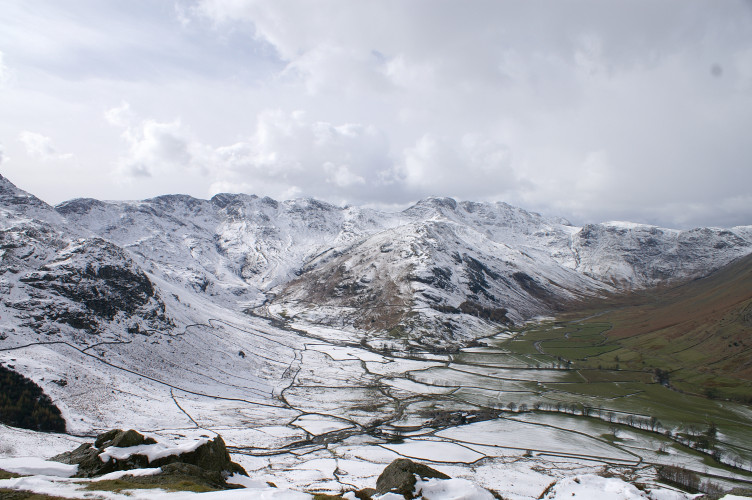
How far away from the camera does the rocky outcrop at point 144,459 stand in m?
31.0

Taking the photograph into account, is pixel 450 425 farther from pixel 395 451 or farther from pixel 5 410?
pixel 5 410

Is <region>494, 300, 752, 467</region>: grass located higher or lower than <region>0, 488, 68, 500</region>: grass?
lower

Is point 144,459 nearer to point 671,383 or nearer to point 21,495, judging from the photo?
point 21,495

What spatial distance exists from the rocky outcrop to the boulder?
41.4ft

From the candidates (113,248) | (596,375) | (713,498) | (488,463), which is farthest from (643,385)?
(113,248)

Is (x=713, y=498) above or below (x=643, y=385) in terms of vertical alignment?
above

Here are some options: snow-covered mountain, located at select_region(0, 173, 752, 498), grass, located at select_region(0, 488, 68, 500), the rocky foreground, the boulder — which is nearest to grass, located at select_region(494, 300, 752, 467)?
snow-covered mountain, located at select_region(0, 173, 752, 498)

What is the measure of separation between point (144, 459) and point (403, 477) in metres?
20.6

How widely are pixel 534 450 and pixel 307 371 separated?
91.3 m

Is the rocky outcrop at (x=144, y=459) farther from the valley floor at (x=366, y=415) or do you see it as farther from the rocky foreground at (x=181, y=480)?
the valley floor at (x=366, y=415)

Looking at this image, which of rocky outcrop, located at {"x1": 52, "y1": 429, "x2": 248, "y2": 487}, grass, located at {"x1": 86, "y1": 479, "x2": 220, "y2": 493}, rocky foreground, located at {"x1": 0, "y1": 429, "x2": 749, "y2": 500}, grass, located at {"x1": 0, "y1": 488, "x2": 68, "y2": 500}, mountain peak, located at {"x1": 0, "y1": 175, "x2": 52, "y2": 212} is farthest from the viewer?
mountain peak, located at {"x1": 0, "y1": 175, "x2": 52, "y2": 212}

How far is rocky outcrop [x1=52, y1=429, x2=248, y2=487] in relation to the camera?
31.0 metres

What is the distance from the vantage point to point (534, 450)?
294ft

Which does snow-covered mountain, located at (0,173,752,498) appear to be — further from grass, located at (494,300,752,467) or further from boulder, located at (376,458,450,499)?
boulder, located at (376,458,450,499)
